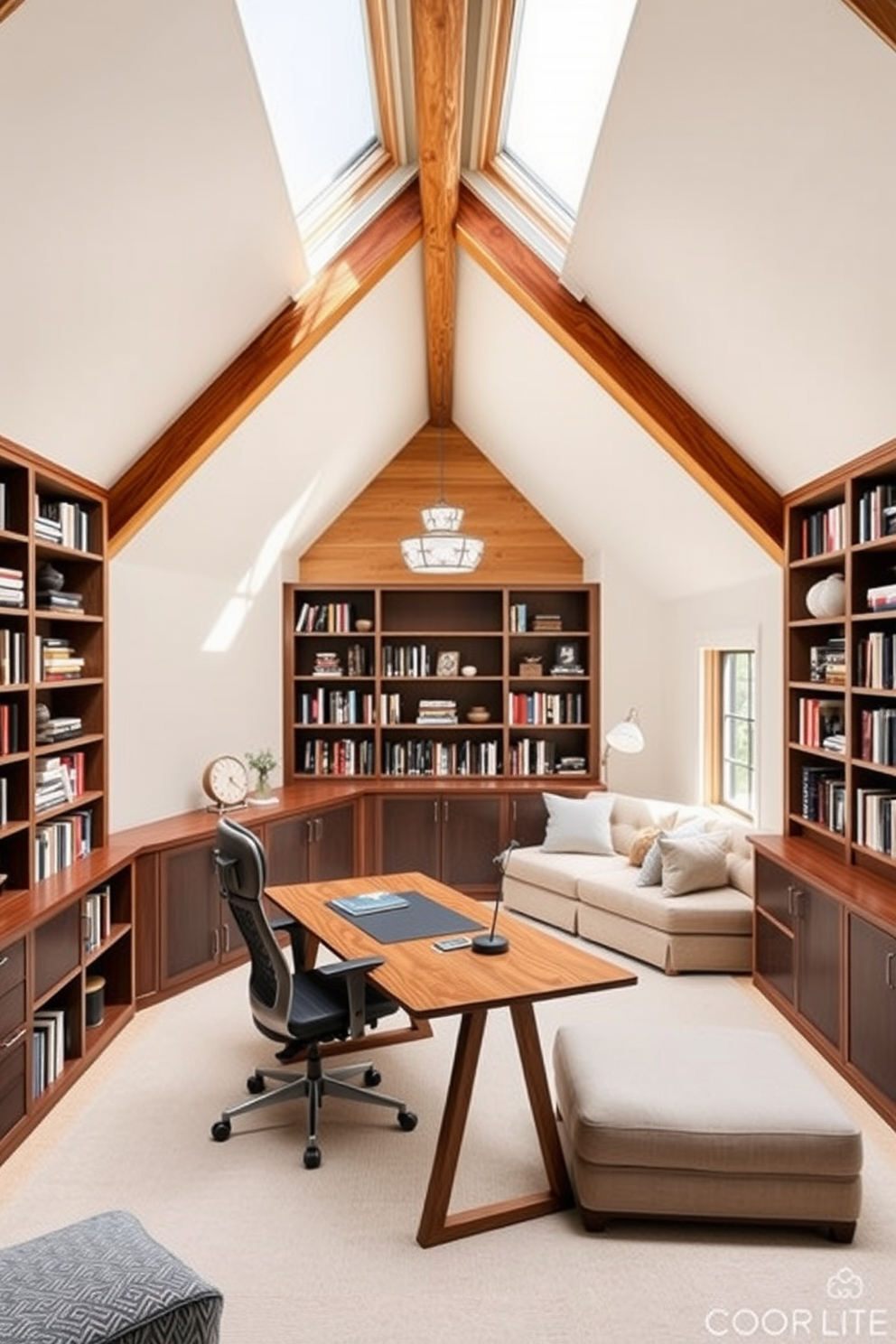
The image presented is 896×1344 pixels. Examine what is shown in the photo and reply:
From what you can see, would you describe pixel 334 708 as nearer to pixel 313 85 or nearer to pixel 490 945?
pixel 490 945

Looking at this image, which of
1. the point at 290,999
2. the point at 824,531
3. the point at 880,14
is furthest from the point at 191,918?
the point at 880,14

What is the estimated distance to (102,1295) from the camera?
5.86ft

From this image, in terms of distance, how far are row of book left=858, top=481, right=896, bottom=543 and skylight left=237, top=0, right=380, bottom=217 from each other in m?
2.66

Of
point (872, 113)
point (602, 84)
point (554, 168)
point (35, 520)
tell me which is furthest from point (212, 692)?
point (872, 113)

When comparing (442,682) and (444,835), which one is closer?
(444,835)

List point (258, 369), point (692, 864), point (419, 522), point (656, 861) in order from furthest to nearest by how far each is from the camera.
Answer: point (419, 522) < point (656, 861) < point (692, 864) < point (258, 369)

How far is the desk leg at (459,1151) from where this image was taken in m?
2.69

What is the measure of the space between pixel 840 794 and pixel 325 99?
3.74 meters

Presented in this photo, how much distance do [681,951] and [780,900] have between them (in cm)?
74

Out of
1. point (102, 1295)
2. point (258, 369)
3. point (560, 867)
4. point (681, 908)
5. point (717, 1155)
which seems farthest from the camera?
point (560, 867)

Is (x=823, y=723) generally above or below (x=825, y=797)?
above

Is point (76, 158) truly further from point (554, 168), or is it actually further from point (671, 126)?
point (554, 168)

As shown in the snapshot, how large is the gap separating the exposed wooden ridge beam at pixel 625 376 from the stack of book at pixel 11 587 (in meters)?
2.57

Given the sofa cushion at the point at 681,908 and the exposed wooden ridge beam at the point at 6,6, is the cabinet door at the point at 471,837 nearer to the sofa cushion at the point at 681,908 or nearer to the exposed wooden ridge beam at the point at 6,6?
the sofa cushion at the point at 681,908
